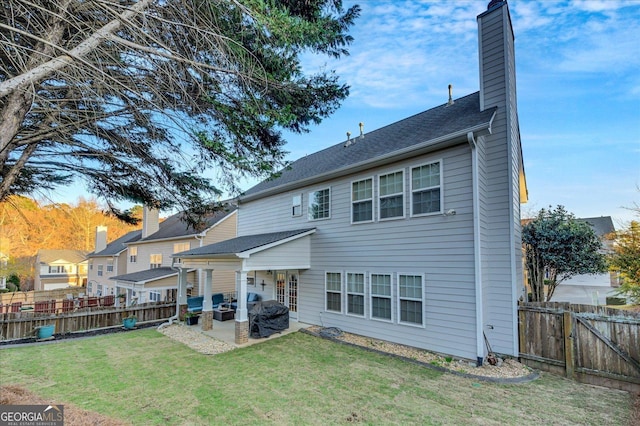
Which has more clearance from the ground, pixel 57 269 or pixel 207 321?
pixel 207 321

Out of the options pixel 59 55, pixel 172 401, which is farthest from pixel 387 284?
pixel 59 55

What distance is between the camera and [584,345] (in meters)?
5.96

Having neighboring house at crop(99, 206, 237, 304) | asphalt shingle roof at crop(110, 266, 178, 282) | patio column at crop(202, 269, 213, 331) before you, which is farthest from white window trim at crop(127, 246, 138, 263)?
patio column at crop(202, 269, 213, 331)

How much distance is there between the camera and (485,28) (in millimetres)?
8211

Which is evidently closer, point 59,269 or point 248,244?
point 248,244

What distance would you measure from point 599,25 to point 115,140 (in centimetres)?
1255

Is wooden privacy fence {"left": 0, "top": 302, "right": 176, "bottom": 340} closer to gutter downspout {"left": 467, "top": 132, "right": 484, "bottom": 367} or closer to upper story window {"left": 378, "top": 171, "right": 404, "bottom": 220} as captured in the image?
upper story window {"left": 378, "top": 171, "right": 404, "bottom": 220}

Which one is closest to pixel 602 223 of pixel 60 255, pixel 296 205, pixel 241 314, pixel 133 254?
pixel 296 205

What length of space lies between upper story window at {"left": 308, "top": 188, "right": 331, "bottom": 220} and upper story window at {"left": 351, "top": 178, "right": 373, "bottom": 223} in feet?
3.68

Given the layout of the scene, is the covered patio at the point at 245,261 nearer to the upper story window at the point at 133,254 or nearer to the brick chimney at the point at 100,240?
the upper story window at the point at 133,254

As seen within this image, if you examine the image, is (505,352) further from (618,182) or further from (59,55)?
(618,182)

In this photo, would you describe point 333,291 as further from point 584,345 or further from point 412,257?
point 584,345

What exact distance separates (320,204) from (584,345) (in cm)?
775

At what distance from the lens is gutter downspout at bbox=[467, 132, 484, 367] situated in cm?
661
